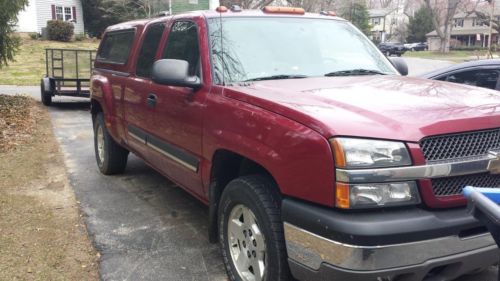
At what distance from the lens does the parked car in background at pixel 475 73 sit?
543 cm

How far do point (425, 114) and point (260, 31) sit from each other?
71.3 inches

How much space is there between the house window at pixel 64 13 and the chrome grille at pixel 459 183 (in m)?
40.7

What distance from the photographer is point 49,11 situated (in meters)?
39.0

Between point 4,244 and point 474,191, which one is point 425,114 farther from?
point 4,244

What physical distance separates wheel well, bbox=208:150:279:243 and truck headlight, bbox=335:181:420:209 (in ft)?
3.60

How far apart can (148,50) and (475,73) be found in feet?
11.5

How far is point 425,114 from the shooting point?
9.12 feet

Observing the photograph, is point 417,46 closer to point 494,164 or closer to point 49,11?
point 49,11

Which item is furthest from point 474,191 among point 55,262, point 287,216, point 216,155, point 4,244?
point 4,244

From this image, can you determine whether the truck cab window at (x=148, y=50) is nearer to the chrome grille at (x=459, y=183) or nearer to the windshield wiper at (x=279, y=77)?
the windshield wiper at (x=279, y=77)

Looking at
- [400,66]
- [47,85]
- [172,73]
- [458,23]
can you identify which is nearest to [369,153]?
[172,73]

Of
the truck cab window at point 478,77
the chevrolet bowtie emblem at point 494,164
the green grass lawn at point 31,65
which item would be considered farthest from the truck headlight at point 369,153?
the green grass lawn at point 31,65

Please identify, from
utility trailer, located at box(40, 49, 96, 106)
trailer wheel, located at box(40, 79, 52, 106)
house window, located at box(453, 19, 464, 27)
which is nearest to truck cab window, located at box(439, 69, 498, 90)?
utility trailer, located at box(40, 49, 96, 106)

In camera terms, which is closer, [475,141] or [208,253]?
[475,141]
